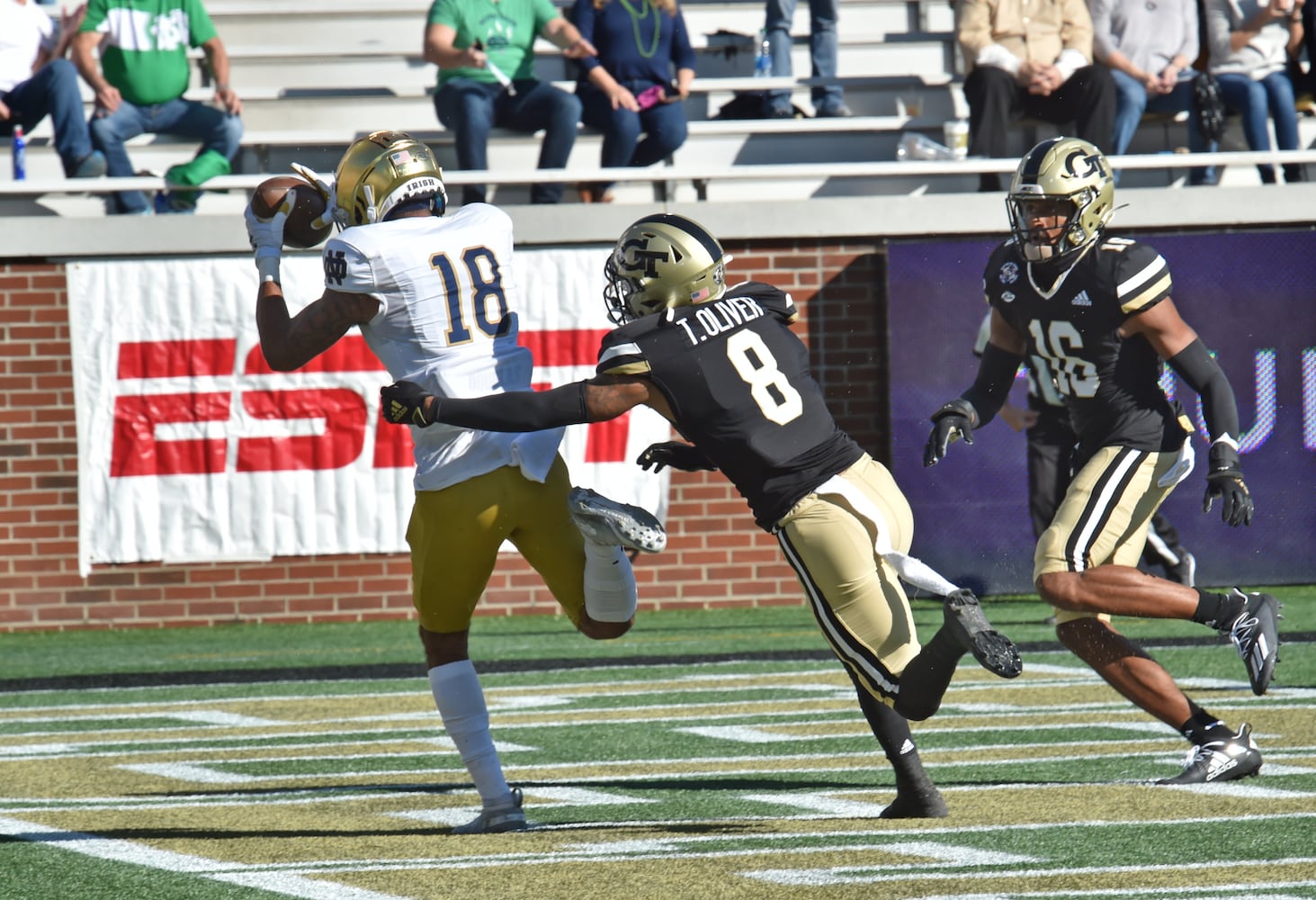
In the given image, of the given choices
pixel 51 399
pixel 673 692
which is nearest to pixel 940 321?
pixel 673 692

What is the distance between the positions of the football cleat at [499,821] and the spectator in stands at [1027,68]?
24.8 feet

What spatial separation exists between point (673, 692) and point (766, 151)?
558cm

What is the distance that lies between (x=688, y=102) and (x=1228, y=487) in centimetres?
824

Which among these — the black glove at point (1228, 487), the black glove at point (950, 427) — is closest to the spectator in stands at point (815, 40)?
the black glove at point (950, 427)

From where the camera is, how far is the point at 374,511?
1121 centimetres

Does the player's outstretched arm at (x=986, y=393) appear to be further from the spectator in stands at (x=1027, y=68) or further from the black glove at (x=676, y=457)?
the spectator in stands at (x=1027, y=68)

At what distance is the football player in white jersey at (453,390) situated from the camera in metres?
4.98

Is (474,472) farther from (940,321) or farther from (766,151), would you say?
(766,151)

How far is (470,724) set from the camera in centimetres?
506

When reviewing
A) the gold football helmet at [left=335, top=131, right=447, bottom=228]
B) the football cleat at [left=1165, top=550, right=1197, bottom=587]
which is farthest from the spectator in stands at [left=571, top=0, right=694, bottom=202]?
the gold football helmet at [left=335, top=131, right=447, bottom=228]

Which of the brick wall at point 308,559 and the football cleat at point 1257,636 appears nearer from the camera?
the football cleat at point 1257,636

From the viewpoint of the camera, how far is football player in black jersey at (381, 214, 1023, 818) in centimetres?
468

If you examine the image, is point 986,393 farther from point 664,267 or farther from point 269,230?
point 269,230

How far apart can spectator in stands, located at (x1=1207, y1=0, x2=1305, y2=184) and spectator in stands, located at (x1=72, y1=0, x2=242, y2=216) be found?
613cm
